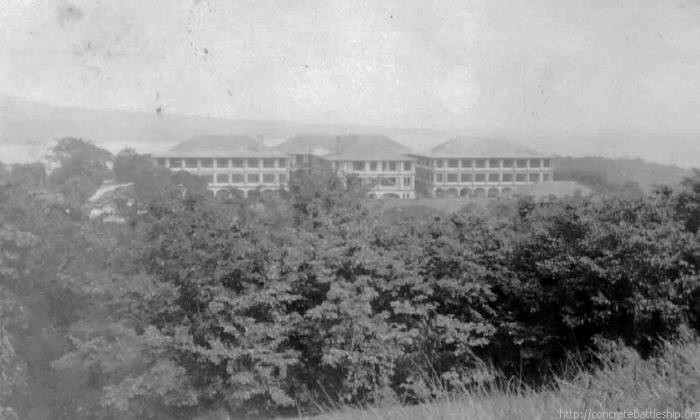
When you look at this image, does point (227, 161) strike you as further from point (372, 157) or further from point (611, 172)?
point (611, 172)

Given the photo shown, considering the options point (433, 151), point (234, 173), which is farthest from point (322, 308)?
point (433, 151)

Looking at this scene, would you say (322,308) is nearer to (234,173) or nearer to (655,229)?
(655,229)

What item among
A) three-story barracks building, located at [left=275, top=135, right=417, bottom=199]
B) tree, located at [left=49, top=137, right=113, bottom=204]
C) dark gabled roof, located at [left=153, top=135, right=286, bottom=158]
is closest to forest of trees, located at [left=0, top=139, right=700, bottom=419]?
tree, located at [left=49, top=137, right=113, bottom=204]

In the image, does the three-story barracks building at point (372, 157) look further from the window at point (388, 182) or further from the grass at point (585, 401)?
the grass at point (585, 401)

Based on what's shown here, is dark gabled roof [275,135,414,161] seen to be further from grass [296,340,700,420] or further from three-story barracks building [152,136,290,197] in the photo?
grass [296,340,700,420]

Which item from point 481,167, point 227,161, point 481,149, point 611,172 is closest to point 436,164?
point 481,167
